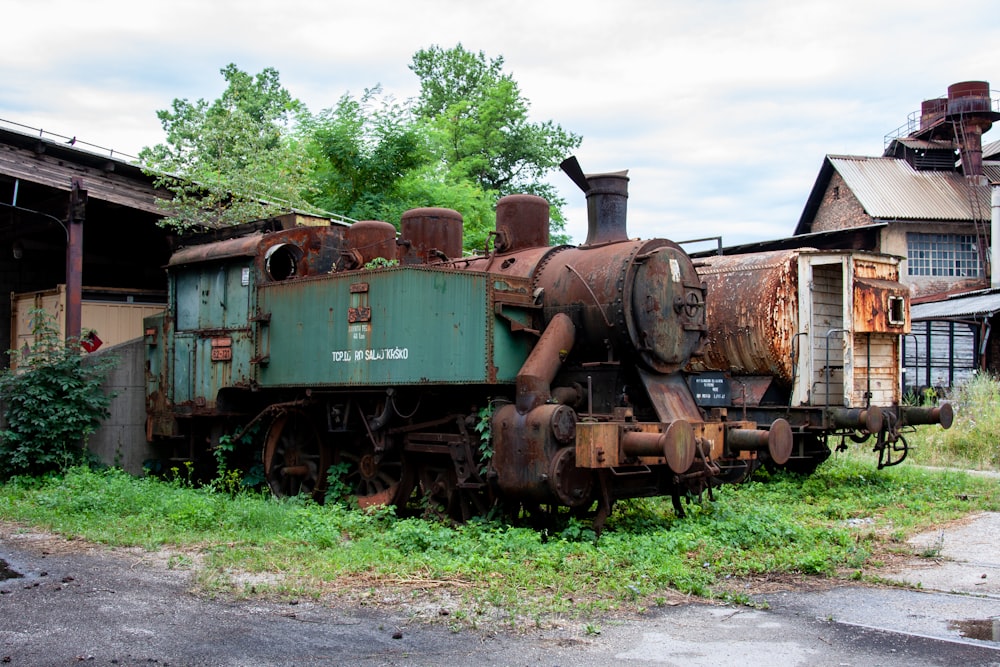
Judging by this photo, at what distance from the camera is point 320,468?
10648 millimetres

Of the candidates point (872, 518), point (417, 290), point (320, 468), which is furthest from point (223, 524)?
point (872, 518)

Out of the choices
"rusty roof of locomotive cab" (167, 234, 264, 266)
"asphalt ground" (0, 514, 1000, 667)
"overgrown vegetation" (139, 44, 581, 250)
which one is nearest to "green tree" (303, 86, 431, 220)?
"overgrown vegetation" (139, 44, 581, 250)

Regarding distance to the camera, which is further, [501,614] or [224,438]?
[224,438]

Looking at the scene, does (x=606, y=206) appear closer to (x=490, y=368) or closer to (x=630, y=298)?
Result: (x=630, y=298)

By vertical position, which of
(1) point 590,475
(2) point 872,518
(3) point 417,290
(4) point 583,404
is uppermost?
(3) point 417,290

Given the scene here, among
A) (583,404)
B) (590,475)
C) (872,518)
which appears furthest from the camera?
(872,518)

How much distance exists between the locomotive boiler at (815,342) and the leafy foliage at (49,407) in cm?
783

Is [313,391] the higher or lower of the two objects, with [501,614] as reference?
higher

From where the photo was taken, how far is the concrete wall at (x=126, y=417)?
12820 millimetres

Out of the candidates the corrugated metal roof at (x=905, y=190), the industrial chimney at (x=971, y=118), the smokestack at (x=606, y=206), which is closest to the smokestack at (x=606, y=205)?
the smokestack at (x=606, y=206)

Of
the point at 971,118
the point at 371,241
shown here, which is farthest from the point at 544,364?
the point at 971,118

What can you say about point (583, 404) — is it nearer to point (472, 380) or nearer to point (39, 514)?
point (472, 380)

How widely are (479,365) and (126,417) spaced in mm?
6617

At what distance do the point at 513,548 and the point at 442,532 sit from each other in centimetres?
70
